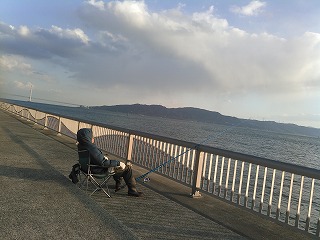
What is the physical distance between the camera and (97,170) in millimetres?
6598

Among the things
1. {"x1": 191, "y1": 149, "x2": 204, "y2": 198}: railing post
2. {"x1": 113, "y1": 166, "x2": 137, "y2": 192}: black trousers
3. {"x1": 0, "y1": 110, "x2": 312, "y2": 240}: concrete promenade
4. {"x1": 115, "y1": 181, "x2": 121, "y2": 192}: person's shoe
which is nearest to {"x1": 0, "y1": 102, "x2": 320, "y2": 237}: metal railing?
{"x1": 191, "y1": 149, "x2": 204, "y2": 198}: railing post

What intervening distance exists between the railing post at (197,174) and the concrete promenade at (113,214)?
173 mm

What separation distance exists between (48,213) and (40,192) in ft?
3.92

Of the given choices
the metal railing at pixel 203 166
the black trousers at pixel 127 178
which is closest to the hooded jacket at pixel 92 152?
the black trousers at pixel 127 178

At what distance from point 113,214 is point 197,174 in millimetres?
2340

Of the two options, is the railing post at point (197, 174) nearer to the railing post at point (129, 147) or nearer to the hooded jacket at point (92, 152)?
the hooded jacket at point (92, 152)

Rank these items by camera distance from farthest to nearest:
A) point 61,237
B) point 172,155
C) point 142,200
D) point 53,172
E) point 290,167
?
point 172,155, point 53,172, point 142,200, point 290,167, point 61,237

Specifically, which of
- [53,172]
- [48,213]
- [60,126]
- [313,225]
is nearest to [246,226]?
[48,213]

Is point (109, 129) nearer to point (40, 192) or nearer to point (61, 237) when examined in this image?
point (40, 192)

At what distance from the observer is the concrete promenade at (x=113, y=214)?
439 cm

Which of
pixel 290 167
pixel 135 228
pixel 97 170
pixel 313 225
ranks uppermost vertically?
pixel 290 167

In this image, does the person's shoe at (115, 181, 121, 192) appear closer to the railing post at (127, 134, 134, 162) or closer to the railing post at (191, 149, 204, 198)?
the railing post at (191, 149, 204, 198)

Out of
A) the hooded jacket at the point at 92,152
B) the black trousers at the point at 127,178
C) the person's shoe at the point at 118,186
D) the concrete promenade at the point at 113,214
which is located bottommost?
the concrete promenade at the point at 113,214

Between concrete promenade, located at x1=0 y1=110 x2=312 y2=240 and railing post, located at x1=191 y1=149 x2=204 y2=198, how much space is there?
0.17 m
